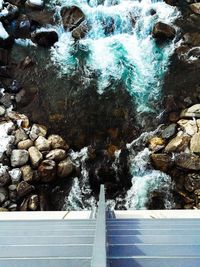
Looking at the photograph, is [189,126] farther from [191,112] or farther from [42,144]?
[42,144]

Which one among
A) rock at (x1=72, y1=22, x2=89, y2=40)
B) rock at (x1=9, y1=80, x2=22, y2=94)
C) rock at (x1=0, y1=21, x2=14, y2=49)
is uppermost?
rock at (x1=72, y1=22, x2=89, y2=40)

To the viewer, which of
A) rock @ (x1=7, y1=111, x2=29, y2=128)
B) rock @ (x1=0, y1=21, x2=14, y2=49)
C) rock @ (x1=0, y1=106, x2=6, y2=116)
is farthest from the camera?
rock @ (x1=0, y1=21, x2=14, y2=49)

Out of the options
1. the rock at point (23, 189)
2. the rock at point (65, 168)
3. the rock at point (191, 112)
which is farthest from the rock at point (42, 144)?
the rock at point (191, 112)

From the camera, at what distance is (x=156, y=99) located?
8.99 m

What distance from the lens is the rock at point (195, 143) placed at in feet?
24.2

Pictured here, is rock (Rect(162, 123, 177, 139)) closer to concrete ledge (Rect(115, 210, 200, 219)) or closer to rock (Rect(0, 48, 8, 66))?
concrete ledge (Rect(115, 210, 200, 219))

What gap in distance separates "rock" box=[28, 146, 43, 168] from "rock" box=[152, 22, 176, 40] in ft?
18.5

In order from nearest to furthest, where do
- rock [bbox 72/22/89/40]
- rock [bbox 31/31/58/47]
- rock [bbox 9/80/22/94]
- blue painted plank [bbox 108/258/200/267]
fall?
blue painted plank [bbox 108/258/200/267], rock [bbox 9/80/22/94], rock [bbox 31/31/58/47], rock [bbox 72/22/89/40]

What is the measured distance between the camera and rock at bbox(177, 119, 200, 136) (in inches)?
303

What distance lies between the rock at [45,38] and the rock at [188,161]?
5898 mm

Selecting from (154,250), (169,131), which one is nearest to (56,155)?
(169,131)

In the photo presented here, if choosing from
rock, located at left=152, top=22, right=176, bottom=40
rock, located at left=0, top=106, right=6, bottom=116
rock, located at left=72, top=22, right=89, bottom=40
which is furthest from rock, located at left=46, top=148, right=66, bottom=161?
rock, located at left=152, top=22, right=176, bottom=40

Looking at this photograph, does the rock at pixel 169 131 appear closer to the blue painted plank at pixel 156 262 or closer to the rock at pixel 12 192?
the rock at pixel 12 192

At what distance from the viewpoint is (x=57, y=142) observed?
7.90m
